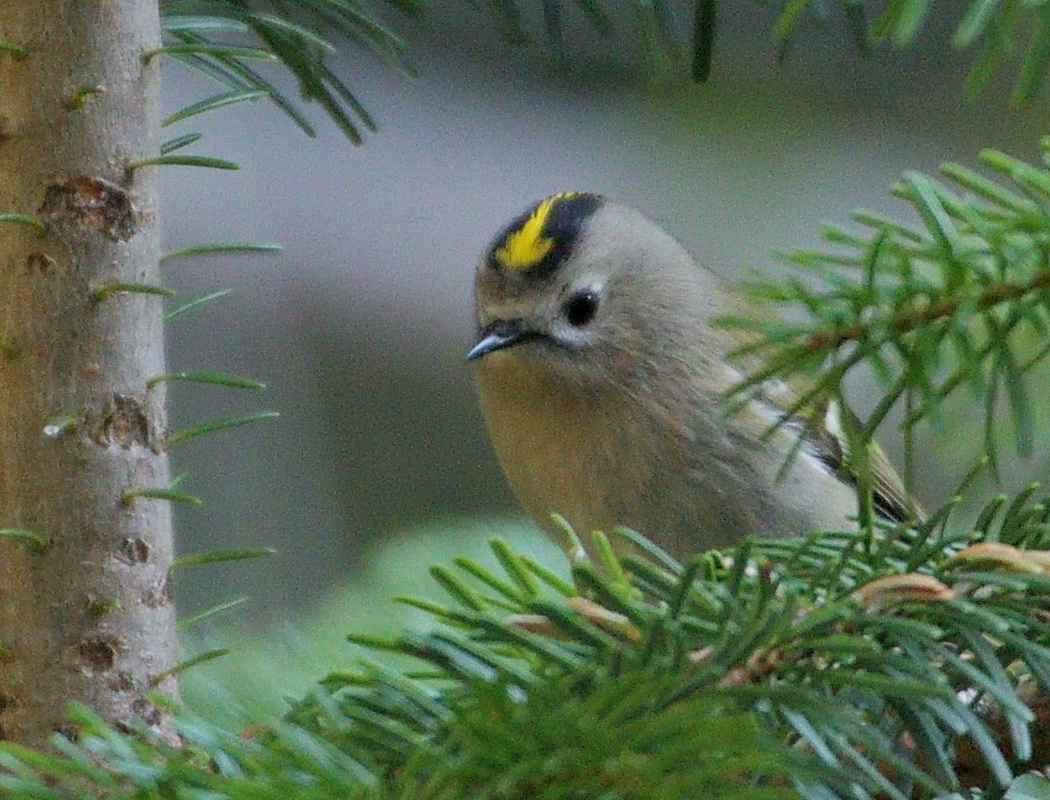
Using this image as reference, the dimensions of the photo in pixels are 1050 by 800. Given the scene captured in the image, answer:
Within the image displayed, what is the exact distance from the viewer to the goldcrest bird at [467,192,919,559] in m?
1.49

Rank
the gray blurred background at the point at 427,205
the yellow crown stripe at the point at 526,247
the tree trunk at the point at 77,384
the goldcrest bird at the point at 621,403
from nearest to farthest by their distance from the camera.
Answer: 1. the tree trunk at the point at 77,384
2. the goldcrest bird at the point at 621,403
3. the yellow crown stripe at the point at 526,247
4. the gray blurred background at the point at 427,205

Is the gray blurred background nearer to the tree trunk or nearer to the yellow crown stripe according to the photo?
the yellow crown stripe

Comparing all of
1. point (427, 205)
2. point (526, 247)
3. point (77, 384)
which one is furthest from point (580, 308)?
point (427, 205)

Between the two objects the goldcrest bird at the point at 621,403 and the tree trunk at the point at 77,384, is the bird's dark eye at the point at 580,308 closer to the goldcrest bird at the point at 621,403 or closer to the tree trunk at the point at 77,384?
the goldcrest bird at the point at 621,403

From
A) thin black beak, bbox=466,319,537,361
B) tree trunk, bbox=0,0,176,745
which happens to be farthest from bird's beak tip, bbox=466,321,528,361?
tree trunk, bbox=0,0,176,745

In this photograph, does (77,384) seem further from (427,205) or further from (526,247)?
(427,205)

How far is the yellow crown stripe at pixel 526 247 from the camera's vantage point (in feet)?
5.39

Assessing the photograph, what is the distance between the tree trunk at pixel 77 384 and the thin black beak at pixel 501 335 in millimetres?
848

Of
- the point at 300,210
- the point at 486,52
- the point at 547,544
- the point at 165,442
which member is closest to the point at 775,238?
the point at 486,52

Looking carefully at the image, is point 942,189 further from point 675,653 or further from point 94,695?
point 94,695

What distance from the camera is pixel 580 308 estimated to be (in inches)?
65.4

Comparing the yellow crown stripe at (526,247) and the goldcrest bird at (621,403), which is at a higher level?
the yellow crown stripe at (526,247)

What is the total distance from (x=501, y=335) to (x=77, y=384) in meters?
0.91

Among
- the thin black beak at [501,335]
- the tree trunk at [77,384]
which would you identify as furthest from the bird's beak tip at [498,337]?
the tree trunk at [77,384]
